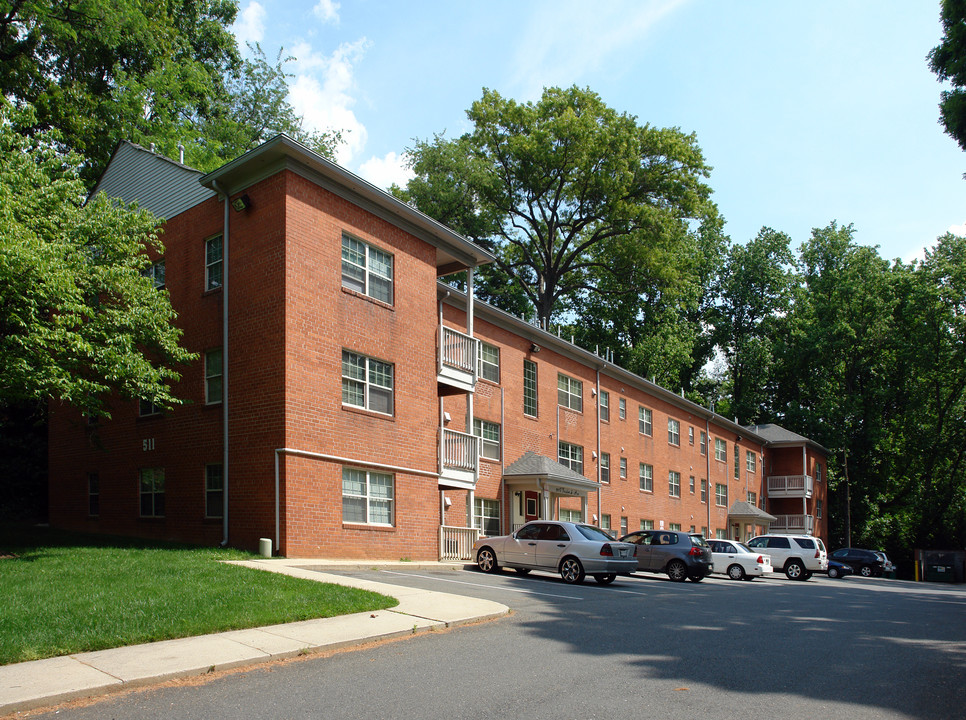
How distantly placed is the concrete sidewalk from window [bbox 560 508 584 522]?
20.4m

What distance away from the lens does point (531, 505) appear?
101 ft

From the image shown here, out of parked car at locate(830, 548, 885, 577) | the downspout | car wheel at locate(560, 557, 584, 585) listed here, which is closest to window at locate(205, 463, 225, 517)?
the downspout

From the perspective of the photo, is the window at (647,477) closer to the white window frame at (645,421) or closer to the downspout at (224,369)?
the white window frame at (645,421)

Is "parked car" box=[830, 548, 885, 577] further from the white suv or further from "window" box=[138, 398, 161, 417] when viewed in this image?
"window" box=[138, 398, 161, 417]

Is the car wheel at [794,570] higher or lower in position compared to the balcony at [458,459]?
lower

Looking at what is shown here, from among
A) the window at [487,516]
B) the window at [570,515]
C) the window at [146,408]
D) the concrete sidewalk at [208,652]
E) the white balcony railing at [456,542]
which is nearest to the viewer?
A: the concrete sidewalk at [208,652]

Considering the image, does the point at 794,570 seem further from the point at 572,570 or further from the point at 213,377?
the point at 213,377

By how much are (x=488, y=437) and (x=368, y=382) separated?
27.2 feet

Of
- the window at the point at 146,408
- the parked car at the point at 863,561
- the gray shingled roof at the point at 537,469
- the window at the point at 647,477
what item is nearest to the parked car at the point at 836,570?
the parked car at the point at 863,561

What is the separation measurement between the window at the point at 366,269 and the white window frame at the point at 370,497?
4.53 m

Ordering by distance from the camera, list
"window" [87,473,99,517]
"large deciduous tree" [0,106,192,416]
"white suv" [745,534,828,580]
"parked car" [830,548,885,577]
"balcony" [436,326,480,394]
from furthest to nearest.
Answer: "parked car" [830,548,885,577], "white suv" [745,534,828,580], "window" [87,473,99,517], "balcony" [436,326,480,394], "large deciduous tree" [0,106,192,416]

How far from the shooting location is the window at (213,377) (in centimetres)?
2116

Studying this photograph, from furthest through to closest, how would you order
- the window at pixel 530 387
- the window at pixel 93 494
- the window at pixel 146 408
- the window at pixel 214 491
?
the window at pixel 530 387 → the window at pixel 93 494 → the window at pixel 146 408 → the window at pixel 214 491

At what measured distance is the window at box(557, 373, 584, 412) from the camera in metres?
34.1
